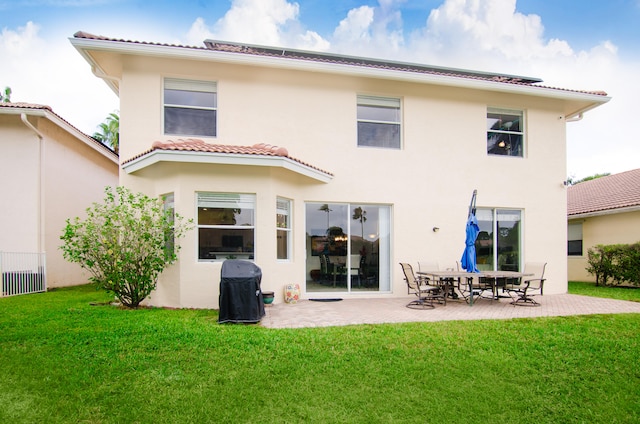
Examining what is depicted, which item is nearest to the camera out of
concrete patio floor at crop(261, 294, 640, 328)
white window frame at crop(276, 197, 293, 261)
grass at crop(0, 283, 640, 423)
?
grass at crop(0, 283, 640, 423)

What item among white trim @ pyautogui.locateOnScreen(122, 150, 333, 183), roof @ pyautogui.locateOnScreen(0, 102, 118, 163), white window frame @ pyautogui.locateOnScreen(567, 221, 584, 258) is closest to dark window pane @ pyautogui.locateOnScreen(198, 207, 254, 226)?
white trim @ pyautogui.locateOnScreen(122, 150, 333, 183)

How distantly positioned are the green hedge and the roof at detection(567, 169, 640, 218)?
1.94 meters

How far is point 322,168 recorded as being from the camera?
11398 mm

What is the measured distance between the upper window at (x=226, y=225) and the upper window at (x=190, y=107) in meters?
2.50

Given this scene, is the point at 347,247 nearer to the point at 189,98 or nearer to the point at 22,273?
the point at 189,98

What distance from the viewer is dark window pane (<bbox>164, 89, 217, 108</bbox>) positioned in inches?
426

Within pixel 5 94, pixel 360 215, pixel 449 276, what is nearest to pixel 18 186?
pixel 360 215

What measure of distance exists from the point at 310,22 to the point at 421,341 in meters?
17.9

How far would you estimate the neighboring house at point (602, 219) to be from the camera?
15867mm

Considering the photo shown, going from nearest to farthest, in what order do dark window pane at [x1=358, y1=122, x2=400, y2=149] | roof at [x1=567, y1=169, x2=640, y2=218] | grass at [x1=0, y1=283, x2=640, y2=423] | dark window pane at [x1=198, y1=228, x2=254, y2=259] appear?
grass at [x1=0, y1=283, x2=640, y2=423]
dark window pane at [x1=198, y1=228, x2=254, y2=259]
dark window pane at [x1=358, y1=122, x2=400, y2=149]
roof at [x1=567, y1=169, x2=640, y2=218]

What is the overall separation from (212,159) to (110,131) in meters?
33.3

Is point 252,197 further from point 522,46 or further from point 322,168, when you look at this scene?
point 522,46

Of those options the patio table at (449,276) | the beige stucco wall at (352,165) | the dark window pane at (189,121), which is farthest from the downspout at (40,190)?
the patio table at (449,276)

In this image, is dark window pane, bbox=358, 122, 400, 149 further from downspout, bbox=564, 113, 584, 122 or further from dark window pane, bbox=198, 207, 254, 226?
downspout, bbox=564, 113, 584, 122
